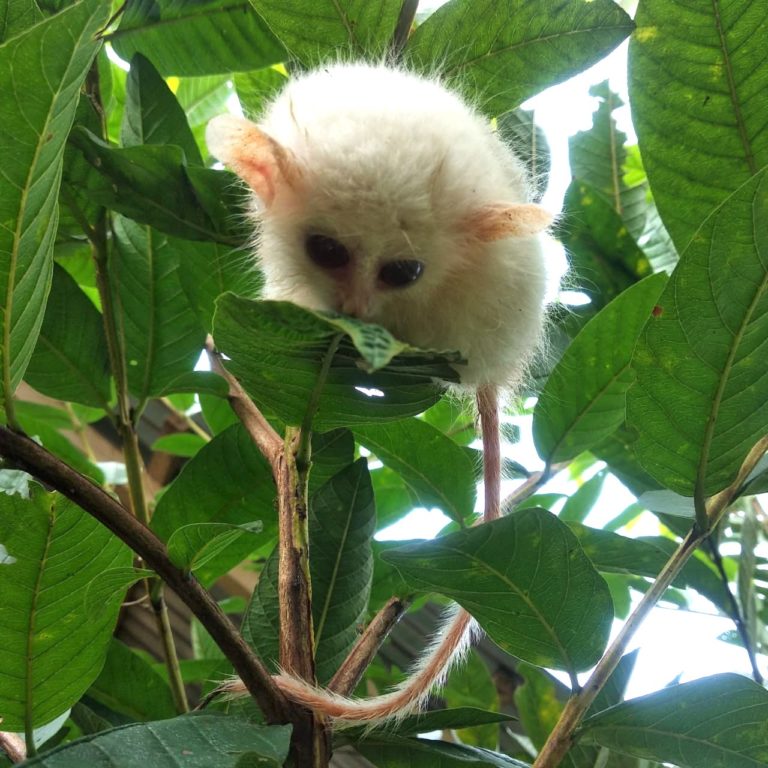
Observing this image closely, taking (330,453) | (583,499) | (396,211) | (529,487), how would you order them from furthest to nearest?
(583,499)
(529,487)
(330,453)
(396,211)

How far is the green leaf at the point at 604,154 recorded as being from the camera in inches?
80.7

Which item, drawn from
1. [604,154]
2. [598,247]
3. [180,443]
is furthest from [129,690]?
[604,154]

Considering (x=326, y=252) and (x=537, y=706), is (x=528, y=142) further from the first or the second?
(x=537, y=706)

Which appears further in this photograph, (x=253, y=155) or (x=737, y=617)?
(x=737, y=617)

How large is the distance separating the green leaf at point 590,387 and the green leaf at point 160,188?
2.15ft

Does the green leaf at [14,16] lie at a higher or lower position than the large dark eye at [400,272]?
higher

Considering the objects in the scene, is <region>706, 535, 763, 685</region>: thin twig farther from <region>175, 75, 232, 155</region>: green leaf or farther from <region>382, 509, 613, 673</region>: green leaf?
<region>175, 75, 232, 155</region>: green leaf

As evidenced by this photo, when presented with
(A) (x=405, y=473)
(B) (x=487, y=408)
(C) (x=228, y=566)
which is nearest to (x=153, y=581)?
(C) (x=228, y=566)

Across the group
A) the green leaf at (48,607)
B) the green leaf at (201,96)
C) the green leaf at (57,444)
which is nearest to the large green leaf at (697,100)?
the green leaf at (48,607)

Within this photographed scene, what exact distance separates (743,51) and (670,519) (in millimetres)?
935

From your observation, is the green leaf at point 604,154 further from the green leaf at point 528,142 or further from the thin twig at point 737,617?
the thin twig at point 737,617

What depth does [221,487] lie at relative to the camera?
1566 millimetres

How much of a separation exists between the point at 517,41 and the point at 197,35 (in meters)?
0.64

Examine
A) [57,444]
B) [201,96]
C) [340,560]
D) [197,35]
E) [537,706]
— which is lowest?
[537,706]
